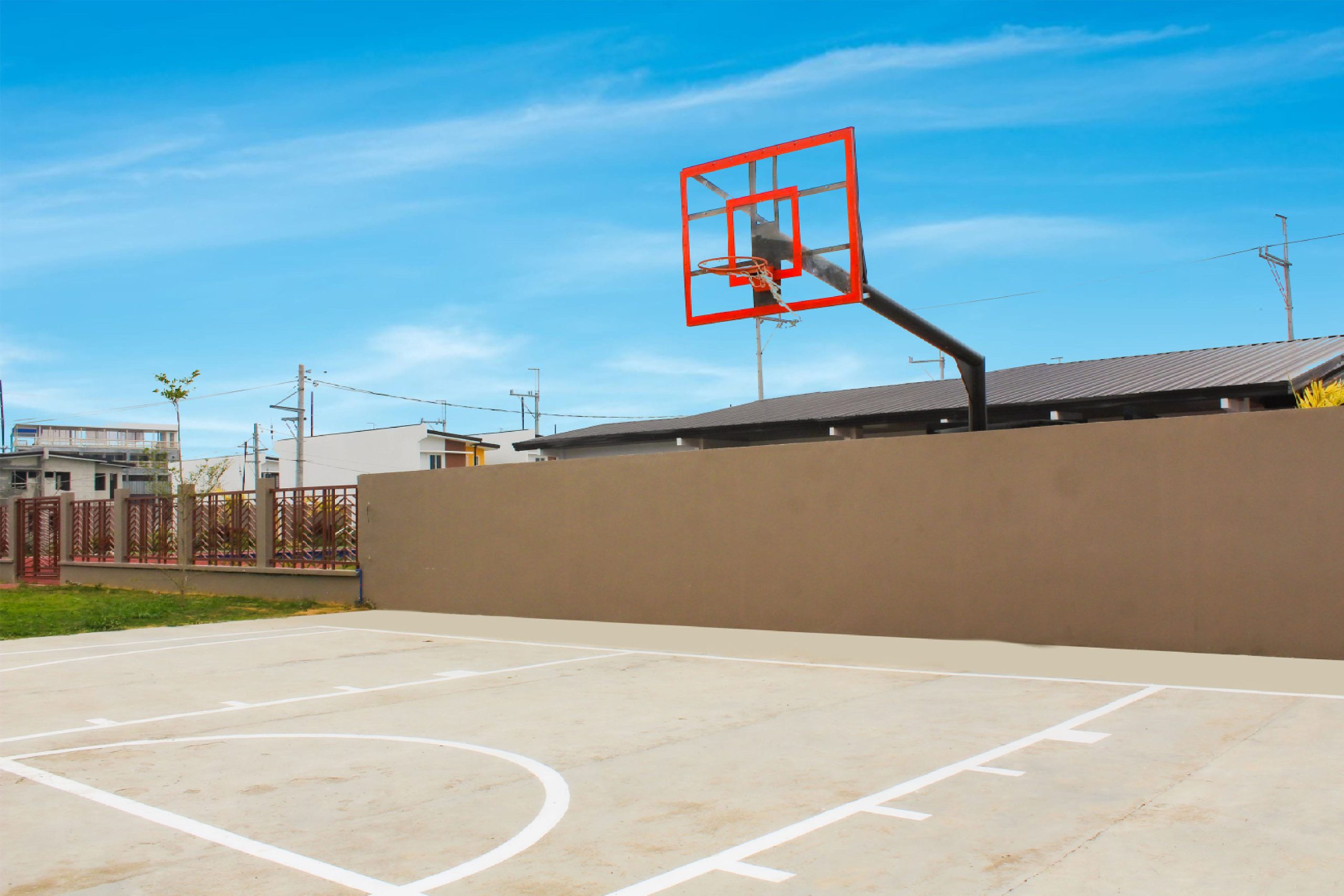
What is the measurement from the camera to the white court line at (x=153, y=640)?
1240cm

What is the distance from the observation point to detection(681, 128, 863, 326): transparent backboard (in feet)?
33.6

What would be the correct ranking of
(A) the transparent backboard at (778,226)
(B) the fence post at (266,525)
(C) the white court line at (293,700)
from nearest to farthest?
(C) the white court line at (293,700) < (A) the transparent backboard at (778,226) < (B) the fence post at (266,525)

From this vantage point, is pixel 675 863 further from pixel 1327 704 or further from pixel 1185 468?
pixel 1185 468

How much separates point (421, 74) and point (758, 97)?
4472 mm

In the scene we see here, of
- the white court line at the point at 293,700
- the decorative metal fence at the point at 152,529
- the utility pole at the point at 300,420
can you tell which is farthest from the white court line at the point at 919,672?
the utility pole at the point at 300,420

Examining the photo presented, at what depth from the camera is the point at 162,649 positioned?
12.5 meters

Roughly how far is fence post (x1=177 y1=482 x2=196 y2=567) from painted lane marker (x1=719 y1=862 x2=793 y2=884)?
19.5 meters

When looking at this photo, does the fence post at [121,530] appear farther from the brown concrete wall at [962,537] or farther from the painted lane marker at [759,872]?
the painted lane marker at [759,872]

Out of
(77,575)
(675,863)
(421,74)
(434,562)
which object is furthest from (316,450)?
(675,863)

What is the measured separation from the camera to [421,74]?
13.6 meters

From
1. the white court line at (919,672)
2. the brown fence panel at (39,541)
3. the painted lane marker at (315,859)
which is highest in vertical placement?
the brown fence panel at (39,541)

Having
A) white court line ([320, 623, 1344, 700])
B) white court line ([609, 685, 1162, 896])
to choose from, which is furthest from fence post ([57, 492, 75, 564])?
white court line ([609, 685, 1162, 896])

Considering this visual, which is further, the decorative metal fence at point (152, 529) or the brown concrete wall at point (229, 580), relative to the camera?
the decorative metal fence at point (152, 529)

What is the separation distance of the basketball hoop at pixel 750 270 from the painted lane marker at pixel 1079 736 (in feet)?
17.5
